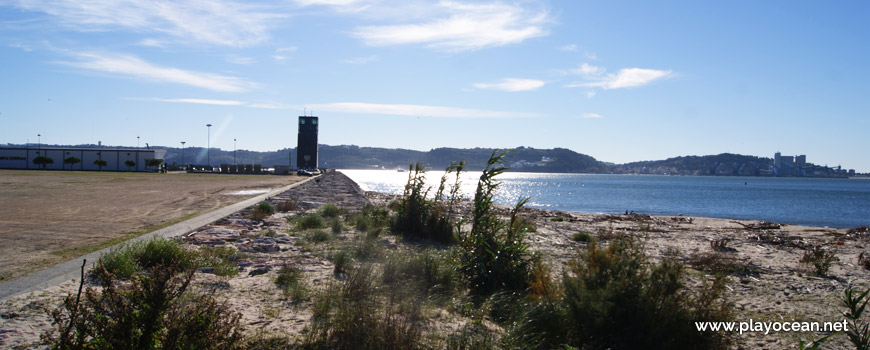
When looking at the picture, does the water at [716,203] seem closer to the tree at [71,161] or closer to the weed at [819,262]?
the weed at [819,262]

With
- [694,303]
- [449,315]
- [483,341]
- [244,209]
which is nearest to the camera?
[483,341]

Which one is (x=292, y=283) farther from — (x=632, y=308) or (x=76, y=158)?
(x=76, y=158)

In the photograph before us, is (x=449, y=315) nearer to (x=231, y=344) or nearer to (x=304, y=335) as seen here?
(x=304, y=335)

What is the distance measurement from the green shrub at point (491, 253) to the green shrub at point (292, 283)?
6.53ft

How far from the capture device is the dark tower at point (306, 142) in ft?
286

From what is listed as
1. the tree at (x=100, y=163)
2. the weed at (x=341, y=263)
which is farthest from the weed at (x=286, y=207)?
the tree at (x=100, y=163)

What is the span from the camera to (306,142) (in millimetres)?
87500

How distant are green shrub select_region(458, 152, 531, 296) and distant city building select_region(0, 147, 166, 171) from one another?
72.9 metres

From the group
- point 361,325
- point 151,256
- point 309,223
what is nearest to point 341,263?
point 151,256

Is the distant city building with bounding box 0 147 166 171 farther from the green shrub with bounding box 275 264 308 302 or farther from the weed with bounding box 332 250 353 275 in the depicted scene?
the green shrub with bounding box 275 264 308 302

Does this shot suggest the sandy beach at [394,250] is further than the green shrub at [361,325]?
Yes

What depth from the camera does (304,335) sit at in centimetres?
428

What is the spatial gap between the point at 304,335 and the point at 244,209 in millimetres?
11947

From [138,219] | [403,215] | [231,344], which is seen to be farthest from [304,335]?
[138,219]
